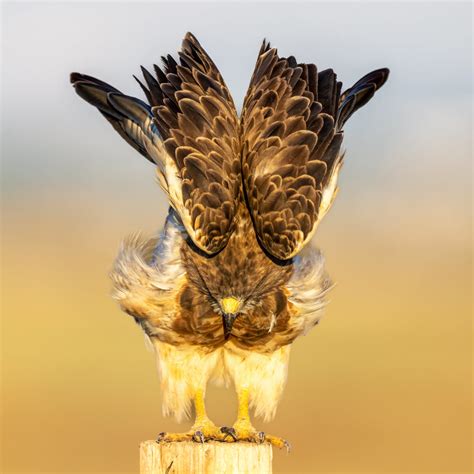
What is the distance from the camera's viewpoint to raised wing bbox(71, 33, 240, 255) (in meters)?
9.06

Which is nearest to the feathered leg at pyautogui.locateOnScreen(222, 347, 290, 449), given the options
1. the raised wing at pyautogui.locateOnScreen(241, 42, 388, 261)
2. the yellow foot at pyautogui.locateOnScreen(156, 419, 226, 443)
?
the yellow foot at pyautogui.locateOnScreen(156, 419, 226, 443)

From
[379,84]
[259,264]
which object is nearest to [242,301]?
[259,264]

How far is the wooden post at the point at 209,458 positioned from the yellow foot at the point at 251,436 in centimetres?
148

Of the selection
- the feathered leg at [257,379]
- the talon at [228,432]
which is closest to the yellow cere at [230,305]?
the feathered leg at [257,379]

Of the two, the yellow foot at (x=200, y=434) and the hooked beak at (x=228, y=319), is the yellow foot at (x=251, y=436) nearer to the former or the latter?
the yellow foot at (x=200, y=434)

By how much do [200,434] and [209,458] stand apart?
3.92 feet

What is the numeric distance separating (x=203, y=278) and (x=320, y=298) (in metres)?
1.36

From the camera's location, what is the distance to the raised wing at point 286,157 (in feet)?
29.9

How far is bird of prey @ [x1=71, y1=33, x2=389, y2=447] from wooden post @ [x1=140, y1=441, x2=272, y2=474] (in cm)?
107

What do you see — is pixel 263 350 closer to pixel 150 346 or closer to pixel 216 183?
pixel 150 346

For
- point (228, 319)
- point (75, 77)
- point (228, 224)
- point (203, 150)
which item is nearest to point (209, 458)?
point (228, 319)

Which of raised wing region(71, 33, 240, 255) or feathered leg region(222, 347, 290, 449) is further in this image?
feathered leg region(222, 347, 290, 449)

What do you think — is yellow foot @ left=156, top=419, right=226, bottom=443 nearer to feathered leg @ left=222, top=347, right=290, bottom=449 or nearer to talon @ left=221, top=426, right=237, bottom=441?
talon @ left=221, top=426, right=237, bottom=441

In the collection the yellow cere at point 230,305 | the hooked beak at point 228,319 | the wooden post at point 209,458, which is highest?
the yellow cere at point 230,305
